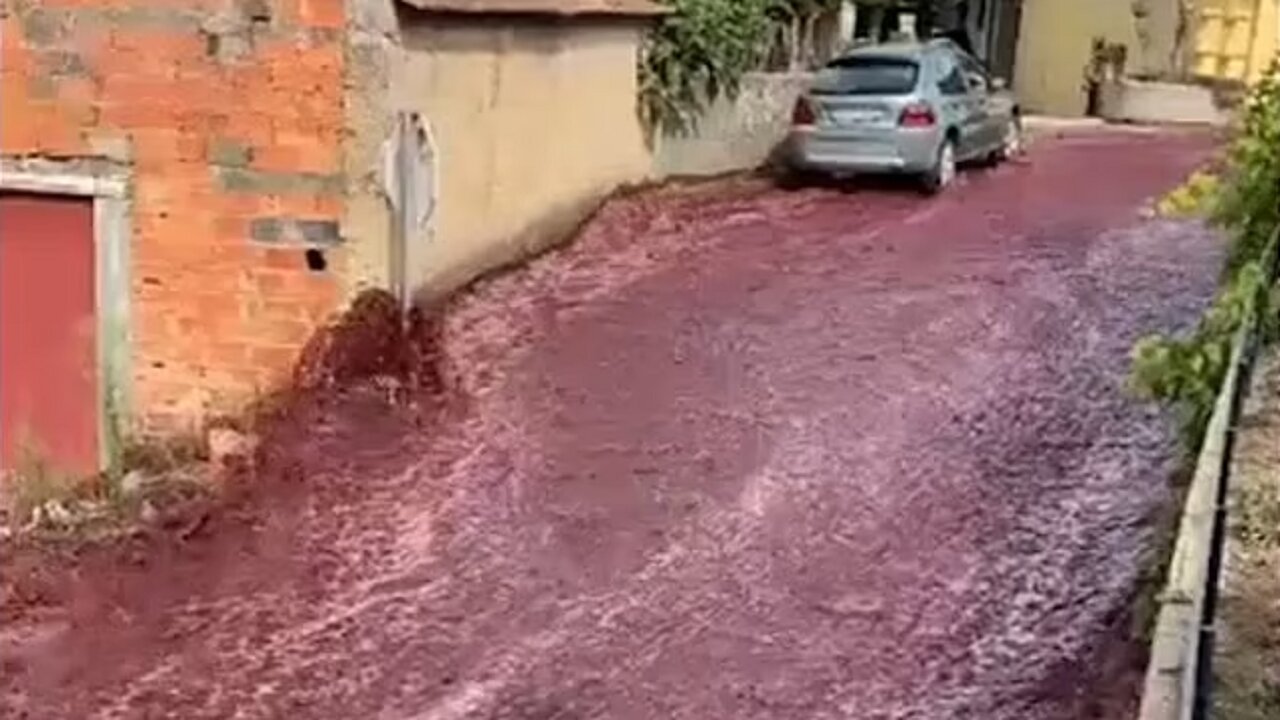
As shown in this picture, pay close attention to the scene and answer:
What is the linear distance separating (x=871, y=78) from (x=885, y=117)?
22.1 inches

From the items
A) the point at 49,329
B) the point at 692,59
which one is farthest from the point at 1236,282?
the point at 692,59

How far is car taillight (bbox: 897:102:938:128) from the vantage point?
723 inches

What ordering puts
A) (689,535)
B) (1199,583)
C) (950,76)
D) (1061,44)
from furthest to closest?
(1061,44) → (950,76) → (689,535) → (1199,583)

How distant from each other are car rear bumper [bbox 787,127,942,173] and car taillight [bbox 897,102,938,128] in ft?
0.24

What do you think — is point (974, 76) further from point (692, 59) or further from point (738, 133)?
point (692, 59)

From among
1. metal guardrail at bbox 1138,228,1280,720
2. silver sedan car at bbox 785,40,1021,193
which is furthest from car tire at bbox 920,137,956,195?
metal guardrail at bbox 1138,228,1280,720

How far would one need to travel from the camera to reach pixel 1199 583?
5.32m

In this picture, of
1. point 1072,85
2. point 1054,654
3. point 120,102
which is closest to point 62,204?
point 120,102

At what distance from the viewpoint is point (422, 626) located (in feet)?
25.3

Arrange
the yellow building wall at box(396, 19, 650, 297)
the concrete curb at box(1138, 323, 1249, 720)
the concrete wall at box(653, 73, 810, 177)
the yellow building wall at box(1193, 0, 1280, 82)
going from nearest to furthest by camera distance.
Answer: the concrete curb at box(1138, 323, 1249, 720), the yellow building wall at box(396, 19, 650, 297), the concrete wall at box(653, 73, 810, 177), the yellow building wall at box(1193, 0, 1280, 82)

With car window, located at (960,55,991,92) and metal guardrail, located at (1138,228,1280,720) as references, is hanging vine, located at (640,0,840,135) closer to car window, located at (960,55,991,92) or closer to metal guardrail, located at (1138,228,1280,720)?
car window, located at (960,55,991,92)

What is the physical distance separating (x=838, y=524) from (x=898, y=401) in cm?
210

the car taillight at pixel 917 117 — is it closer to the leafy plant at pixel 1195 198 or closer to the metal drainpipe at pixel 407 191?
the metal drainpipe at pixel 407 191

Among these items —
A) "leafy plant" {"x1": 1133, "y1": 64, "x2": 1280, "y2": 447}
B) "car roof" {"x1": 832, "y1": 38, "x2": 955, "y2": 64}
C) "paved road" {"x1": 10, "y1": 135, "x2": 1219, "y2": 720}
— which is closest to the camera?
"paved road" {"x1": 10, "y1": 135, "x2": 1219, "y2": 720}
